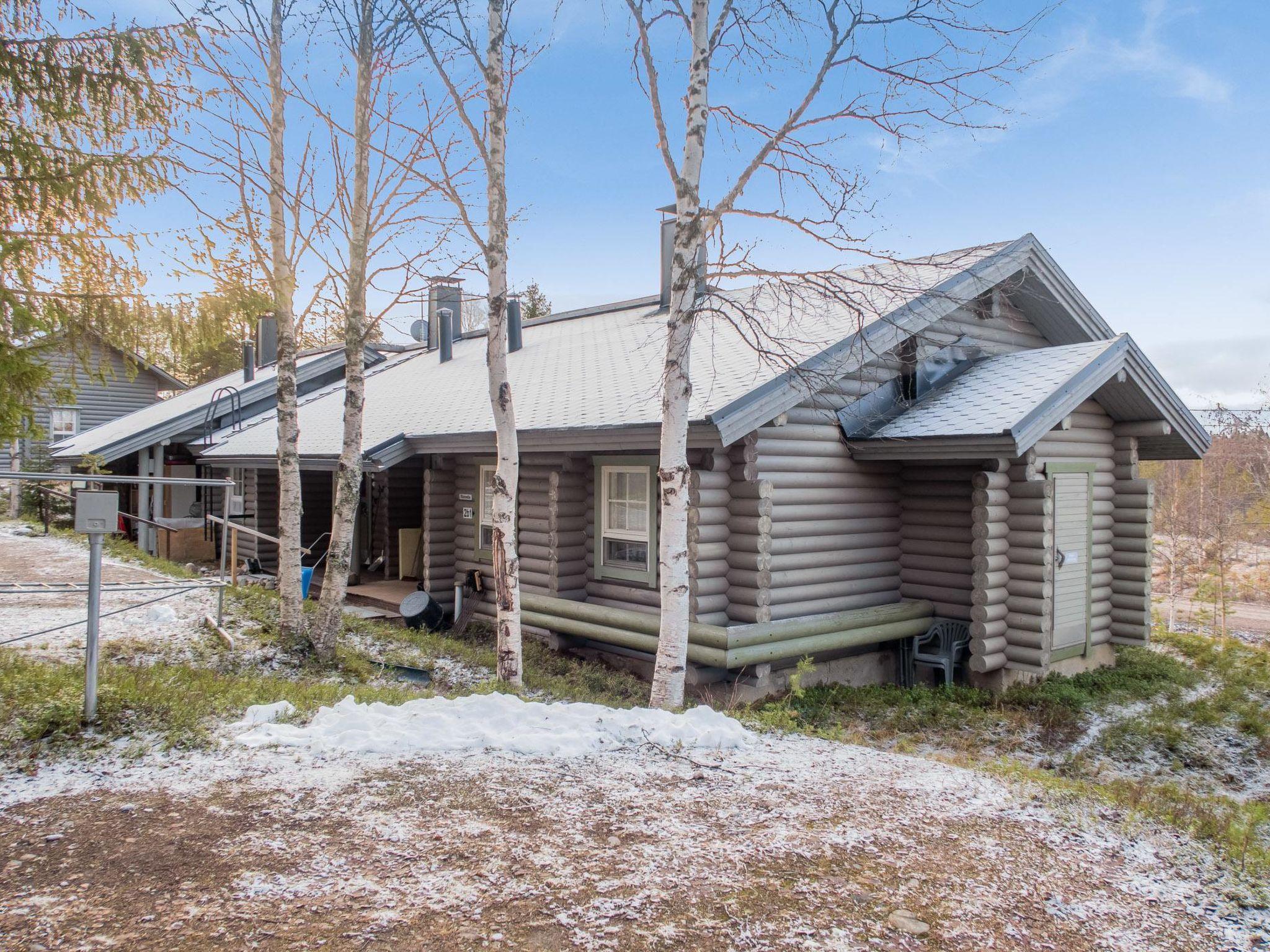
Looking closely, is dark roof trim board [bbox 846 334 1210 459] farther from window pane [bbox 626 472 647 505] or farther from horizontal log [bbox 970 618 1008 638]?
window pane [bbox 626 472 647 505]

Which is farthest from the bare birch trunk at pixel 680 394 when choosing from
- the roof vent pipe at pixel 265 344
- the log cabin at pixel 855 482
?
the roof vent pipe at pixel 265 344

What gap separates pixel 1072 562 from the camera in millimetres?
11000

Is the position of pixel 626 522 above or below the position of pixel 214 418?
below

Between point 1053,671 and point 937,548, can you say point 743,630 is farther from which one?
point 1053,671

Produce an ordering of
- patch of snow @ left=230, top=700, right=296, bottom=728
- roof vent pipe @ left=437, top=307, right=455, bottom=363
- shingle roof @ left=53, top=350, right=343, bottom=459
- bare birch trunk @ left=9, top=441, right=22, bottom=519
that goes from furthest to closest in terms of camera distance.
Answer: bare birch trunk @ left=9, top=441, right=22, bottom=519, shingle roof @ left=53, top=350, right=343, bottom=459, roof vent pipe @ left=437, top=307, right=455, bottom=363, patch of snow @ left=230, top=700, right=296, bottom=728

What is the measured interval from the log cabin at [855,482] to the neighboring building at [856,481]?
3cm

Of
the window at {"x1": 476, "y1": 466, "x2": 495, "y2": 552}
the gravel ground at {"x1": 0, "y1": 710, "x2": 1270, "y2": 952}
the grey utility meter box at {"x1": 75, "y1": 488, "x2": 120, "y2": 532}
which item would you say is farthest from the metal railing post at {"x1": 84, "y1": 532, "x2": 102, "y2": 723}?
the window at {"x1": 476, "y1": 466, "x2": 495, "y2": 552}

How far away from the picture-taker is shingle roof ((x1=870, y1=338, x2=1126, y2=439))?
951 cm

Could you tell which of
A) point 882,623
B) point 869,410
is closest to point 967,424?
point 869,410

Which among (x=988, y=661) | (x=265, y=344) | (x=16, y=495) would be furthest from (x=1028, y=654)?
(x=16, y=495)

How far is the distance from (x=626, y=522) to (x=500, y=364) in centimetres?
303

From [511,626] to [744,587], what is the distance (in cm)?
253

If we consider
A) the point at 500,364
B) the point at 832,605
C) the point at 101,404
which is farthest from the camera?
the point at 101,404

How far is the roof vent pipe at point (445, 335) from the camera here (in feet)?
60.8
